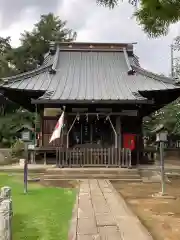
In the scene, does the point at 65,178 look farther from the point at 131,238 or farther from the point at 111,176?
the point at 131,238

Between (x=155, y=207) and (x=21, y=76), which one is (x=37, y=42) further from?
(x=155, y=207)

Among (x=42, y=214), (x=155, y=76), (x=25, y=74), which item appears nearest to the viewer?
(x=42, y=214)

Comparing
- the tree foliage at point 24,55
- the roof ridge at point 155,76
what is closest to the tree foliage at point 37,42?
the tree foliage at point 24,55

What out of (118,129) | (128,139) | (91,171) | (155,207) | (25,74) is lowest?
(155,207)

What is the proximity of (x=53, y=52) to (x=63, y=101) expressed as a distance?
26.3ft

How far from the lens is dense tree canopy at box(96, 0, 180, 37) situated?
156 inches

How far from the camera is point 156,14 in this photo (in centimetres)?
410

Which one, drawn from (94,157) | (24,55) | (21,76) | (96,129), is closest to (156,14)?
(94,157)

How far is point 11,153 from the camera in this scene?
964 inches

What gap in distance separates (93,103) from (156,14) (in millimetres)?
12609

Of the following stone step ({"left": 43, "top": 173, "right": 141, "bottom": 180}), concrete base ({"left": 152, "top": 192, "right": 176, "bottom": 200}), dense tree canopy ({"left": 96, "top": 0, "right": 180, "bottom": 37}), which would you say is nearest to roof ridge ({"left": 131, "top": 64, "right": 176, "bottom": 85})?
stone step ({"left": 43, "top": 173, "right": 141, "bottom": 180})

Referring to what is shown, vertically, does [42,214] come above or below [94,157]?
below

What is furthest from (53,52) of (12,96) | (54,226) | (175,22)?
(175,22)

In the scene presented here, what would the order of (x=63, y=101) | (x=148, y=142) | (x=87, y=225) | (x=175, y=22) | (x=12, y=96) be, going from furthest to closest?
(x=148, y=142)
(x=12, y=96)
(x=63, y=101)
(x=87, y=225)
(x=175, y=22)
